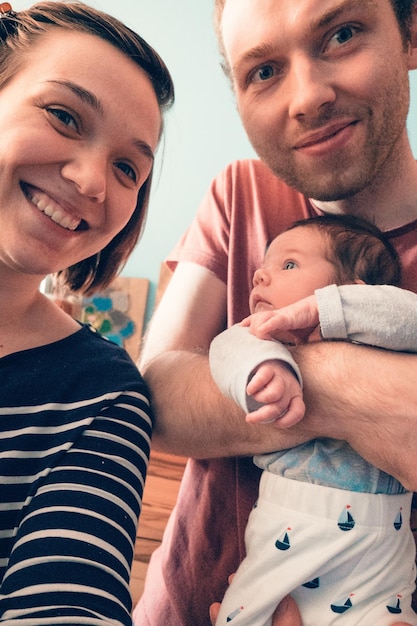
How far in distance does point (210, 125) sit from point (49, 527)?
2.61m

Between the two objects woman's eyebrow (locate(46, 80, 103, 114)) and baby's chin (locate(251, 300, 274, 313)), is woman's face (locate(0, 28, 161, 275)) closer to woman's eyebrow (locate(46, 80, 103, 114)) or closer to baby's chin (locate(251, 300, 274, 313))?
woman's eyebrow (locate(46, 80, 103, 114))

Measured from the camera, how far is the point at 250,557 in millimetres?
852

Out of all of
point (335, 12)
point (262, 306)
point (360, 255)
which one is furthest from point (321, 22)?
point (262, 306)

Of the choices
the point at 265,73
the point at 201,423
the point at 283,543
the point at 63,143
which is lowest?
the point at 283,543

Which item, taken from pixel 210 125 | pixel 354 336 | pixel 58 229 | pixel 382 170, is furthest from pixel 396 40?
pixel 210 125

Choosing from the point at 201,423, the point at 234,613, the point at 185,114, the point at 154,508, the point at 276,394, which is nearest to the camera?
the point at 276,394

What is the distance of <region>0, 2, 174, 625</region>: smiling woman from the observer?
70 cm

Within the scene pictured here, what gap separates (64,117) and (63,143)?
51mm

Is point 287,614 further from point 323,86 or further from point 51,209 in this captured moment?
point 323,86

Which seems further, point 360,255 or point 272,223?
point 272,223

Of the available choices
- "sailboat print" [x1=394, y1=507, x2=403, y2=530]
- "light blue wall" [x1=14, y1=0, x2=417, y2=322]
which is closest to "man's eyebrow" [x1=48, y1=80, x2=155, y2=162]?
"sailboat print" [x1=394, y1=507, x2=403, y2=530]

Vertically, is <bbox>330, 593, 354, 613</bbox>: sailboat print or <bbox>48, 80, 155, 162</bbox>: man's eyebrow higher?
<bbox>48, 80, 155, 162</bbox>: man's eyebrow

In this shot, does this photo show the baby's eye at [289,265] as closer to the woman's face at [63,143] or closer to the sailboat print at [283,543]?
the woman's face at [63,143]

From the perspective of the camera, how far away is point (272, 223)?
1.21m
